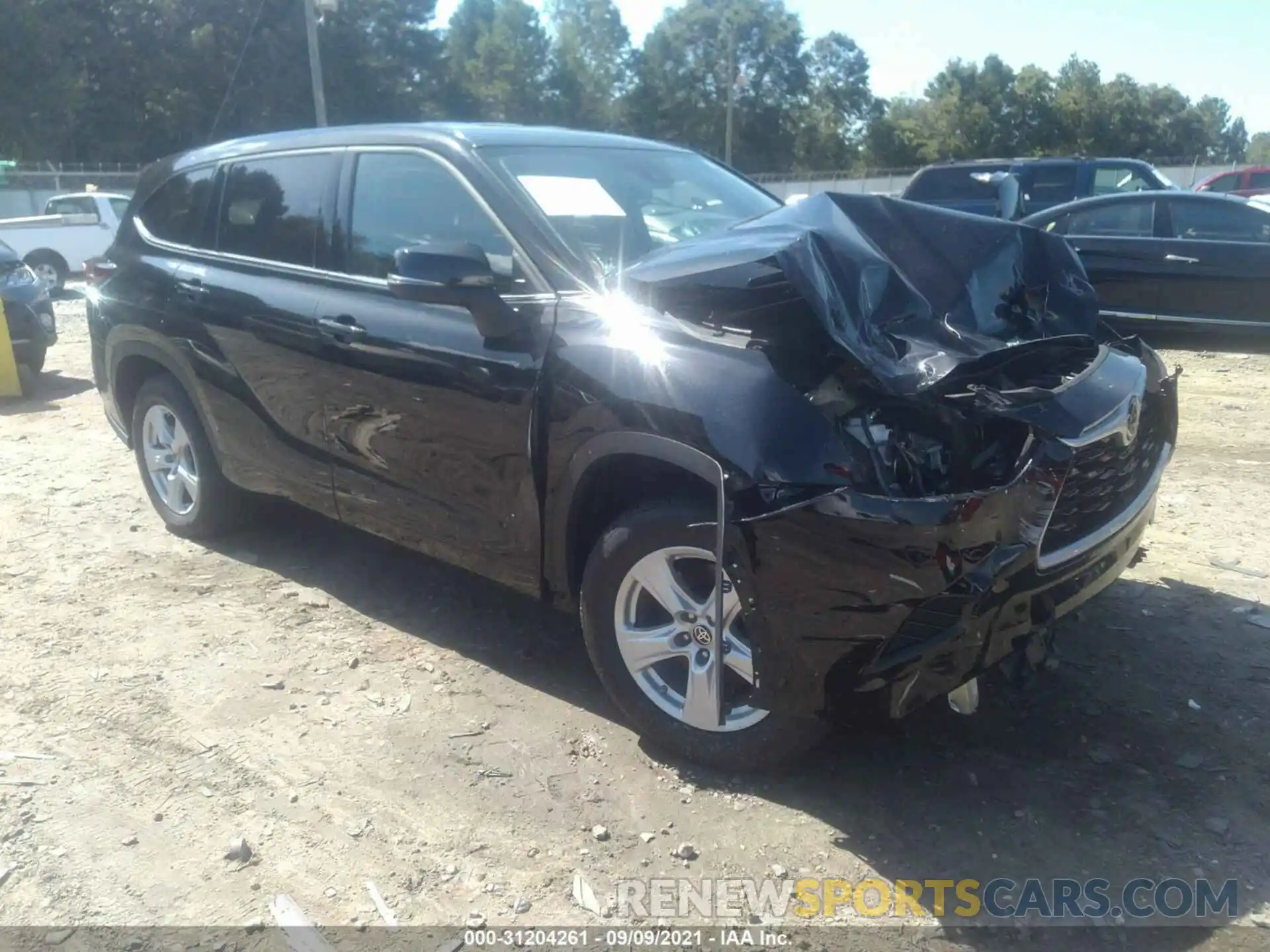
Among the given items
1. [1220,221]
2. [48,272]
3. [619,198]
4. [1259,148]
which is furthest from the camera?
[1259,148]

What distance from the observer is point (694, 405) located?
3.03m

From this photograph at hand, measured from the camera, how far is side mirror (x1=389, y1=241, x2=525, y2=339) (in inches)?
135

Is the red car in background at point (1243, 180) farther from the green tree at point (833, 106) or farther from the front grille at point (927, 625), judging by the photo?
the green tree at point (833, 106)

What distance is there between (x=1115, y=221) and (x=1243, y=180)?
16.4 meters

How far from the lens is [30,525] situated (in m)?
5.89

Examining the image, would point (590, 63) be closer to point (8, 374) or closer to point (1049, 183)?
point (1049, 183)

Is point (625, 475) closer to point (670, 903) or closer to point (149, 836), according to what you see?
point (670, 903)

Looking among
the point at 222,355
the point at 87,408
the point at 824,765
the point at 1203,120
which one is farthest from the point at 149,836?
the point at 1203,120

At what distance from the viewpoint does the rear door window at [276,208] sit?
4488 millimetres

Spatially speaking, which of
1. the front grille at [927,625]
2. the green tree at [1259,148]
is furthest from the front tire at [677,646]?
the green tree at [1259,148]

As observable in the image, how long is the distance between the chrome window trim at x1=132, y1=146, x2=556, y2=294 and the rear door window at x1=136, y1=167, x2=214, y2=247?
1.0 inches

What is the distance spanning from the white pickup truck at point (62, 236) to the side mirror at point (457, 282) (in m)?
17.1

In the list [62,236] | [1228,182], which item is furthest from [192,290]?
[1228,182]

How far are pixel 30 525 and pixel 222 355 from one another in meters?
1.94
